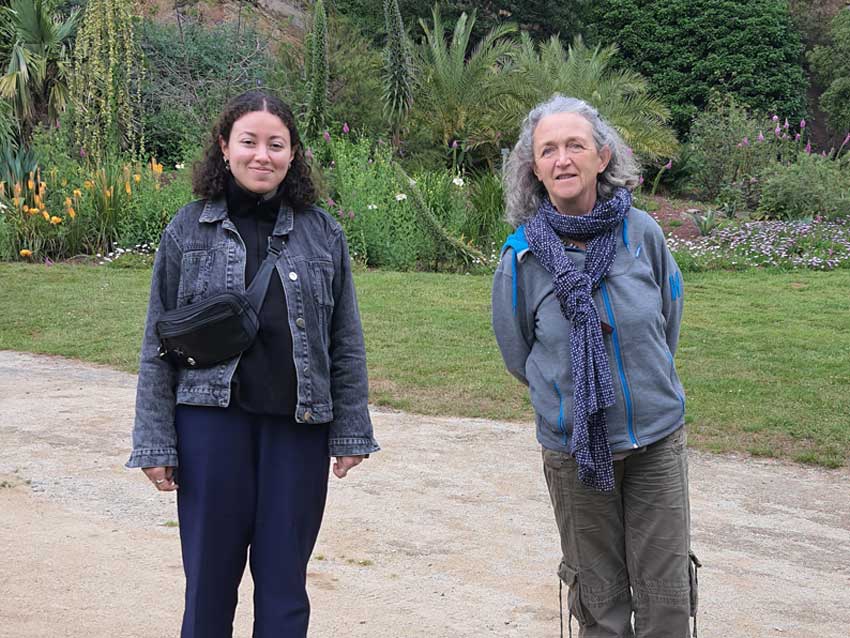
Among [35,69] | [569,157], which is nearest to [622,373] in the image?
[569,157]

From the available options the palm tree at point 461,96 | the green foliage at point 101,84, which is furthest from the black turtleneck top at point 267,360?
the palm tree at point 461,96

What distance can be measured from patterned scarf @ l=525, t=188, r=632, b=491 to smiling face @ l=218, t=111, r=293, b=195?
750 millimetres

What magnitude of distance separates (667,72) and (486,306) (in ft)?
71.1

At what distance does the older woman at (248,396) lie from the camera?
293cm

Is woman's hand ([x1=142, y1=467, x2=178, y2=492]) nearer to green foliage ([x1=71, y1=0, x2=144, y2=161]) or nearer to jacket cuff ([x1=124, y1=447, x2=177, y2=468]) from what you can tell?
jacket cuff ([x1=124, y1=447, x2=177, y2=468])

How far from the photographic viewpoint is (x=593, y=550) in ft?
9.96

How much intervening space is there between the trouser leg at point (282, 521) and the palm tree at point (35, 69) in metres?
16.6

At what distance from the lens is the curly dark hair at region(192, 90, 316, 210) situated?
3.04 meters

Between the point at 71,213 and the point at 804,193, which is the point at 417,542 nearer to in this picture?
the point at 71,213

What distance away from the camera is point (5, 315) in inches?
447

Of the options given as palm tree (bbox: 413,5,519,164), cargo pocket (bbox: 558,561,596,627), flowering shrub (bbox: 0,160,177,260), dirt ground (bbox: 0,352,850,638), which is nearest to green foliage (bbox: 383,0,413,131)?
palm tree (bbox: 413,5,519,164)

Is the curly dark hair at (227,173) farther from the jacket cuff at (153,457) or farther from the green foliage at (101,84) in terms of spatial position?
the green foliage at (101,84)

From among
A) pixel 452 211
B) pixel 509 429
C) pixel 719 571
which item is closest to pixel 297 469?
pixel 719 571

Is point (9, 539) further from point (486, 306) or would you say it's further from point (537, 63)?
point (537, 63)
